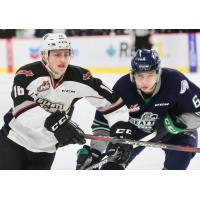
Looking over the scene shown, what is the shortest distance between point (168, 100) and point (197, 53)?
5.39 ft

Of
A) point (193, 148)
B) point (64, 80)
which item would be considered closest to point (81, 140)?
point (64, 80)

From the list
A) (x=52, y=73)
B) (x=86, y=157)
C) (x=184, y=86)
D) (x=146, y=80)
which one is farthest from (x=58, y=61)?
(x=184, y=86)

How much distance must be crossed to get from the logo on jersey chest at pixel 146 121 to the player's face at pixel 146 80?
0.18m

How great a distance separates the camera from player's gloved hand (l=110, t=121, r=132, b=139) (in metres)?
2.57

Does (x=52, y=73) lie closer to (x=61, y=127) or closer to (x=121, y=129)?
(x=61, y=127)

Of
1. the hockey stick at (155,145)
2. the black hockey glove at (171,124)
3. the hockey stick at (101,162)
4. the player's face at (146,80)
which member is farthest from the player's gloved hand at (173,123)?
the hockey stick at (101,162)

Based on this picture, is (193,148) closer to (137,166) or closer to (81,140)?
(137,166)

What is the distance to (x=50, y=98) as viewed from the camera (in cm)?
250

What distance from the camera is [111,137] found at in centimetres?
265

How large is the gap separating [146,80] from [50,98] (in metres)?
0.52

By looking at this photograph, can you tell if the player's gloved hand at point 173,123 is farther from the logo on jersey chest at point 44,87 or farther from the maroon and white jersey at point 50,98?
the logo on jersey chest at point 44,87

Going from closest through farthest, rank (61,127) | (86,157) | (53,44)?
(61,127), (53,44), (86,157)

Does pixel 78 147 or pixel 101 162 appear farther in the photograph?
pixel 78 147

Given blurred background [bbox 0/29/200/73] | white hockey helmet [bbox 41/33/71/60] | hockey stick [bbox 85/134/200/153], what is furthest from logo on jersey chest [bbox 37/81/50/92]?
blurred background [bbox 0/29/200/73]
